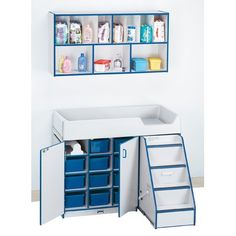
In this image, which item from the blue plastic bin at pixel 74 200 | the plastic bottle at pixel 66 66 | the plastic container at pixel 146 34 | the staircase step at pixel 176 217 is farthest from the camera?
the plastic container at pixel 146 34

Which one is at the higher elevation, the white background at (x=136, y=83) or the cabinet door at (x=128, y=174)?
the white background at (x=136, y=83)

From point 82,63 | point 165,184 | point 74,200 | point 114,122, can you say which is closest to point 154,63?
point 82,63

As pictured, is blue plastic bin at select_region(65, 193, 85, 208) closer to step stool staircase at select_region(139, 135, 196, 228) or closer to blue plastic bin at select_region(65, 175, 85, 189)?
blue plastic bin at select_region(65, 175, 85, 189)

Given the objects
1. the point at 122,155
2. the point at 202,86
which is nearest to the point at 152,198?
the point at 122,155

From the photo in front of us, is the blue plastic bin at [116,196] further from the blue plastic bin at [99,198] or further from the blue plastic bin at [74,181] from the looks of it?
the blue plastic bin at [74,181]

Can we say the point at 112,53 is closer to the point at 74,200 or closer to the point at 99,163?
the point at 99,163

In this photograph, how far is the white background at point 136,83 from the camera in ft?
23.5

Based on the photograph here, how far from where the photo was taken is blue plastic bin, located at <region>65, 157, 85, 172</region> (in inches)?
272

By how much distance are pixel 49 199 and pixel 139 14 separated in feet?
6.20

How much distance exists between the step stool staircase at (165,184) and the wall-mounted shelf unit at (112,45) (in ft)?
2.73

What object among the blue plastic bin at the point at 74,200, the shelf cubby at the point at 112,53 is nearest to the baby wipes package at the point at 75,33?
the shelf cubby at the point at 112,53

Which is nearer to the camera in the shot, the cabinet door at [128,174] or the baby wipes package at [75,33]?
the cabinet door at [128,174]

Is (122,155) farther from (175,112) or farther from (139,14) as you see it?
(139,14)

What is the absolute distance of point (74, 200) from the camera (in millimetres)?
7004
